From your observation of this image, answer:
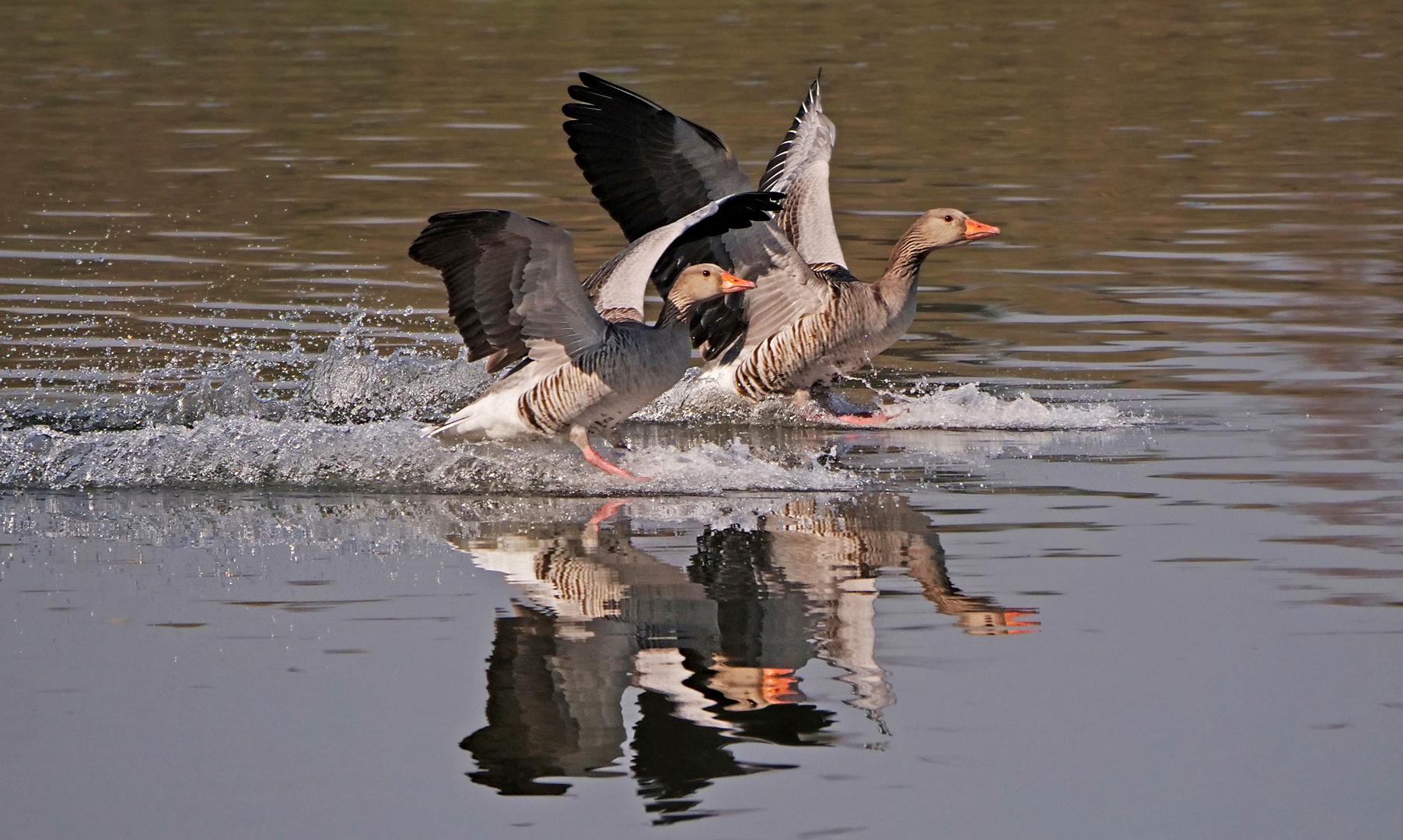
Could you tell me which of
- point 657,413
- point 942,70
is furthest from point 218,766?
point 942,70

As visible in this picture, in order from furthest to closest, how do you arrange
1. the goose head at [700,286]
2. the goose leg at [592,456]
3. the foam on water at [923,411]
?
the foam on water at [923,411], the goose head at [700,286], the goose leg at [592,456]

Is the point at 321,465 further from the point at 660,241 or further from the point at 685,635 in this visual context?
the point at 685,635

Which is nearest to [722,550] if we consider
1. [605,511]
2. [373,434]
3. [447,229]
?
[605,511]

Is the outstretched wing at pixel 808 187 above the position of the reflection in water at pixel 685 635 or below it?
above

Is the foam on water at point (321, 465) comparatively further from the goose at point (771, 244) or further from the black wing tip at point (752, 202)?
the goose at point (771, 244)

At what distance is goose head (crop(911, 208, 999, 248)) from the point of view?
11.4m

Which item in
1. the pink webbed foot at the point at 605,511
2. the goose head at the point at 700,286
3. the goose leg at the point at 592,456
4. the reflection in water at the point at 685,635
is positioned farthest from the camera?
Result: the goose head at the point at 700,286

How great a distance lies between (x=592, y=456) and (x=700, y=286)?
988 millimetres

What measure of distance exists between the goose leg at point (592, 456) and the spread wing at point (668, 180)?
1136 mm

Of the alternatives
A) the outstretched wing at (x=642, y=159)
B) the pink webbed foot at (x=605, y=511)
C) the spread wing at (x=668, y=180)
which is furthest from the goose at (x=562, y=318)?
the outstretched wing at (x=642, y=159)

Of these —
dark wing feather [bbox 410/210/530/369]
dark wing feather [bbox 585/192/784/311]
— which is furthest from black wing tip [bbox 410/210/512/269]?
dark wing feather [bbox 585/192/784/311]

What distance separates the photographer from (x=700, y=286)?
9.32 metres

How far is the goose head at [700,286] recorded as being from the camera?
9.28 m

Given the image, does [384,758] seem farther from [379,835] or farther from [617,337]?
[617,337]
